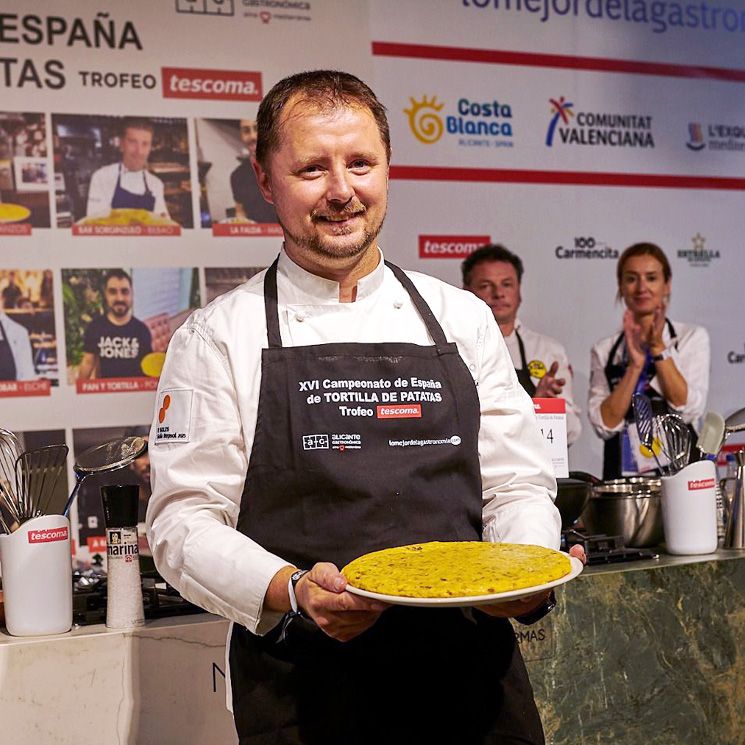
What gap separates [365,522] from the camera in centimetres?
142

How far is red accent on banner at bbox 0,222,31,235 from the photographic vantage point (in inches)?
136

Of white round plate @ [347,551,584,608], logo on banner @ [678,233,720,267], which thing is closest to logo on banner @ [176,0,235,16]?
logo on banner @ [678,233,720,267]

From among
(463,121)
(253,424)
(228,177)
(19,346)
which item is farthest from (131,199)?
(253,424)

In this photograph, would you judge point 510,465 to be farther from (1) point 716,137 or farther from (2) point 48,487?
(1) point 716,137

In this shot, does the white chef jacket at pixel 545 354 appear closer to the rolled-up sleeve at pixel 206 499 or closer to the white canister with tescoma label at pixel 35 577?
the white canister with tescoma label at pixel 35 577

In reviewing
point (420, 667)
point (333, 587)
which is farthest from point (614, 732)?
point (333, 587)

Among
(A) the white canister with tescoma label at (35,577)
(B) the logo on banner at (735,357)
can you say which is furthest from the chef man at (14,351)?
(B) the logo on banner at (735,357)

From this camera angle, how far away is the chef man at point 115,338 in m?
3.56

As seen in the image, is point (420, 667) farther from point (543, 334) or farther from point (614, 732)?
point (543, 334)

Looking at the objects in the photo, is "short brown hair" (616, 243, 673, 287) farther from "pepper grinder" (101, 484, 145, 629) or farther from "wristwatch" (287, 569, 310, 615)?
"wristwatch" (287, 569, 310, 615)

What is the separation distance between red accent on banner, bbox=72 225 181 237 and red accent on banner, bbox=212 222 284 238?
0.13m

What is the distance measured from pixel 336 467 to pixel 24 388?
2.32 meters

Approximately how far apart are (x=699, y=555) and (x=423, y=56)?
89.5 inches

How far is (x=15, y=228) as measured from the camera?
3459 mm
